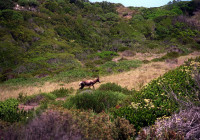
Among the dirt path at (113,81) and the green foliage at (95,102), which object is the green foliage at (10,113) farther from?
the dirt path at (113,81)

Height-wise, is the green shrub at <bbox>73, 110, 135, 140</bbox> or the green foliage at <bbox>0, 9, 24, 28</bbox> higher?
the green foliage at <bbox>0, 9, 24, 28</bbox>

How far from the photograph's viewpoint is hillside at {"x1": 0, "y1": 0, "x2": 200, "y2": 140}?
304cm

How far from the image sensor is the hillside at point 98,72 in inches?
119

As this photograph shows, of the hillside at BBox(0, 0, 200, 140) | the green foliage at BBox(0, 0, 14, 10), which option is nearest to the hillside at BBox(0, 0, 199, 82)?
the green foliage at BBox(0, 0, 14, 10)

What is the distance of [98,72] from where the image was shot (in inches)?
666

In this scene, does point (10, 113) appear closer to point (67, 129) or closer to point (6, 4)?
point (67, 129)

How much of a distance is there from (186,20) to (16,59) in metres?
44.8

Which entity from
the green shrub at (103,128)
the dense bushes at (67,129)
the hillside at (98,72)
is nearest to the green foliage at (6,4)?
the hillside at (98,72)

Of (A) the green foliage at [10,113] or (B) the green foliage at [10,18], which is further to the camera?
(B) the green foliage at [10,18]

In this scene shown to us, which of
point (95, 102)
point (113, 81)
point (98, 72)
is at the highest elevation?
point (95, 102)

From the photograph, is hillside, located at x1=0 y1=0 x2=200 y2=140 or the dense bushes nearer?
the dense bushes

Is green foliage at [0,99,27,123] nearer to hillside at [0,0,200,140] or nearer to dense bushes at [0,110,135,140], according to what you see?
hillside at [0,0,200,140]

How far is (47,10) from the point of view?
123 feet

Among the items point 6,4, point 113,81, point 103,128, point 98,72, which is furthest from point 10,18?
point 103,128
